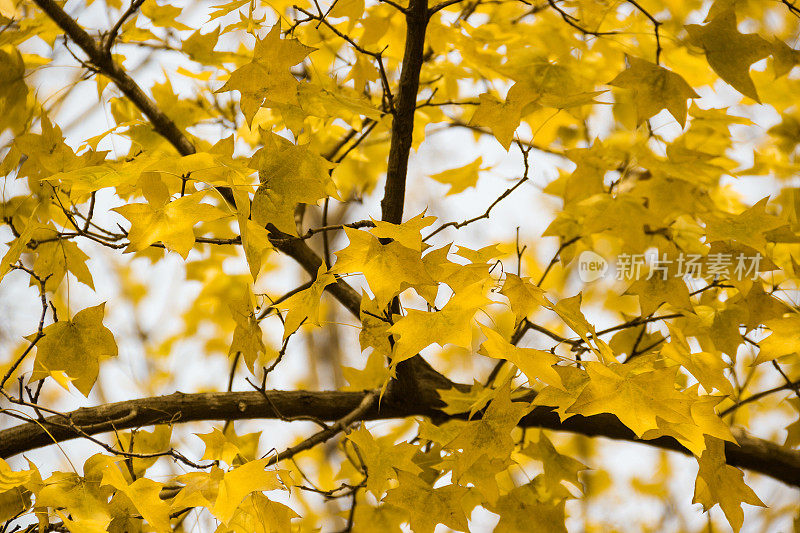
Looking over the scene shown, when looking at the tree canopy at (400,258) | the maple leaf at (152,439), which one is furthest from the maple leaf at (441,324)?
the maple leaf at (152,439)

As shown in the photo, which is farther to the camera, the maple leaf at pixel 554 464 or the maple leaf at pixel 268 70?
the maple leaf at pixel 554 464

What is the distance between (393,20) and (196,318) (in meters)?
1.01

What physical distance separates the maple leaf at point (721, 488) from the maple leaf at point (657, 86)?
51 centimetres

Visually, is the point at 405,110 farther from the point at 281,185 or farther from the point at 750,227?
the point at 750,227

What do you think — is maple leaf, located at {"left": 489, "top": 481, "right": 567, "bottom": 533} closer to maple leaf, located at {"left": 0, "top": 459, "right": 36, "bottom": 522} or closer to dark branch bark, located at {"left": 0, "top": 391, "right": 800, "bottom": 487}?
dark branch bark, located at {"left": 0, "top": 391, "right": 800, "bottom": 487}

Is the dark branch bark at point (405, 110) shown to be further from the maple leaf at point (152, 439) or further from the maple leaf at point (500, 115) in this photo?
the maple leaf at point (152, 439)

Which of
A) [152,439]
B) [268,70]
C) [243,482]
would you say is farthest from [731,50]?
[152,439]

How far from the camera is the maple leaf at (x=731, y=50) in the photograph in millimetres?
924

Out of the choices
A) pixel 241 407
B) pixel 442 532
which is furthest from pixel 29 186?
pixel 442 532

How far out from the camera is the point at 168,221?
0.77 m

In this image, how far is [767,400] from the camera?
7.64ft

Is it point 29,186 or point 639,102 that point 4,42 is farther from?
point 639,102

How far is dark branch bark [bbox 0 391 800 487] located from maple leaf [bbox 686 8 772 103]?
62 cm

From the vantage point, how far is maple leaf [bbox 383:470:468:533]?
0.92 meters
